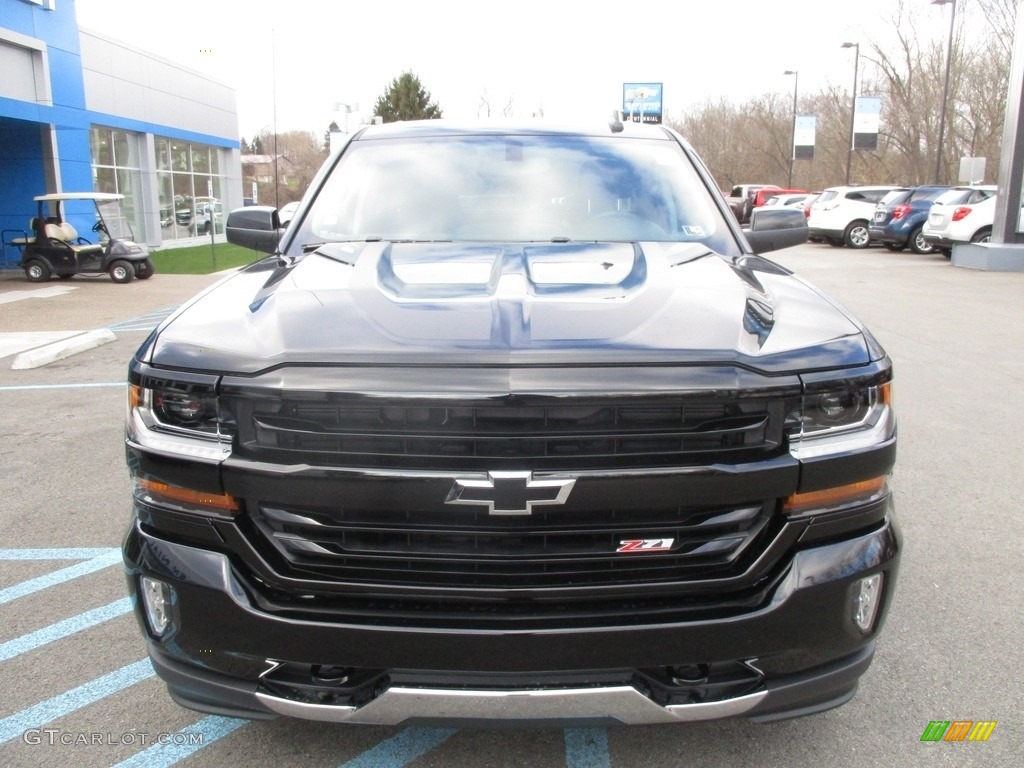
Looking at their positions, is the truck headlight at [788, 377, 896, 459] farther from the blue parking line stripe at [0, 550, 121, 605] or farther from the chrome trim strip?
the blue parking line stripe at [0, 550, 121, 605]

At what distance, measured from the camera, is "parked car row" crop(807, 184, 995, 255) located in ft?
64.5

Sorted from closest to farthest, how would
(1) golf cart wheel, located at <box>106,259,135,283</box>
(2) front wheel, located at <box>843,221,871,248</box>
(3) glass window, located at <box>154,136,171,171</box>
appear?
(1) golf cart wheel, located at <box>106,259,135,283</box> → (2) front wheel, located at <box>843,221,871,248</box> → (3) glass window, located at <box>154,136,171,171</box>

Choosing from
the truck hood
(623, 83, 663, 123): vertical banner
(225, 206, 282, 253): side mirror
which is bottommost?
the truck hood

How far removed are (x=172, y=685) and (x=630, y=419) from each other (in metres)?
1.34

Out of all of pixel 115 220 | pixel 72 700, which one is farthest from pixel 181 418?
pixel 115 220

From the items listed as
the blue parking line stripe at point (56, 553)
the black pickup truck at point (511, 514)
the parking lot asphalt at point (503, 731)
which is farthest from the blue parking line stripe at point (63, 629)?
the black pickup truck at point (511, 514)

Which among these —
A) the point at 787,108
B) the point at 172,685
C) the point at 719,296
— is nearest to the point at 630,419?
the point at 719,296

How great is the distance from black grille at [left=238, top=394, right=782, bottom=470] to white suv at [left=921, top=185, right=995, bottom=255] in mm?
19977

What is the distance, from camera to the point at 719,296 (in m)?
2.34

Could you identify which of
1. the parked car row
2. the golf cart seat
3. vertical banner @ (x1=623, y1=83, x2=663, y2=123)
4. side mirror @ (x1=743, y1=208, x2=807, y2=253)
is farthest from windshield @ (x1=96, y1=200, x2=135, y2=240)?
vertical banner @ (x1=623, y1=83, x2=663, y2=123)

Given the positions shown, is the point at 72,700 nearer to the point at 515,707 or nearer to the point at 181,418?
the point at 181,418

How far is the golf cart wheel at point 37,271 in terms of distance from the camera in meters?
16.8

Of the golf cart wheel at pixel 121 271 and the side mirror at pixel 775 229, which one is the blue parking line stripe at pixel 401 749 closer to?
the side mirror at pixel 775 229

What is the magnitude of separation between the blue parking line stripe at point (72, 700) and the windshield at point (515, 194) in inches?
64.4
